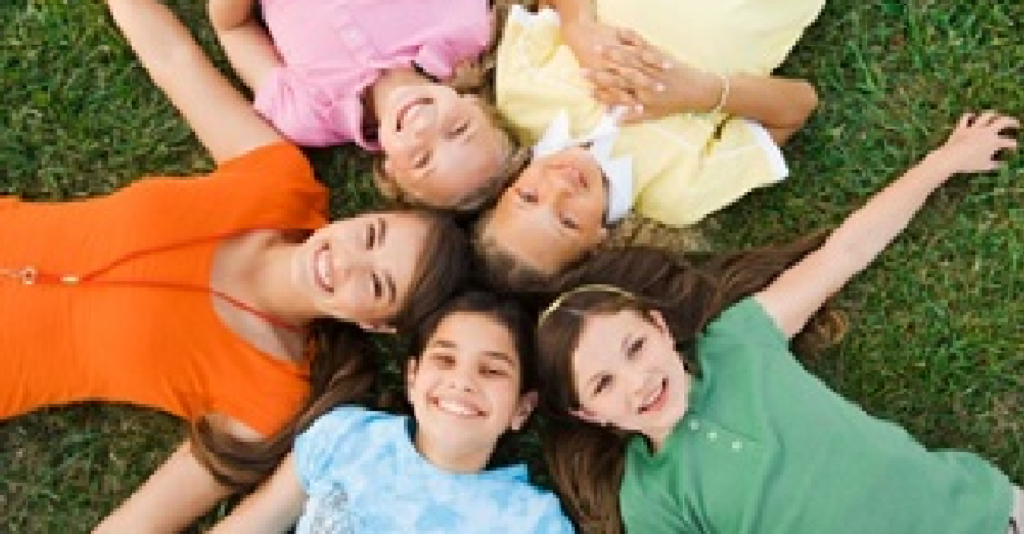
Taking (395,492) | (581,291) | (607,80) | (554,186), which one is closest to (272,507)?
(395,492)

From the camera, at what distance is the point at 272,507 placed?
3021 millimetres

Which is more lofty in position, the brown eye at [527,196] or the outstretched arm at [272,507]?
the brown eye at [527,196]

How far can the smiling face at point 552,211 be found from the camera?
2.85m

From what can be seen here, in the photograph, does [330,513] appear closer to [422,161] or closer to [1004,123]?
[422,161]

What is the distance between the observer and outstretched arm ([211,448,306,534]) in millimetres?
3010

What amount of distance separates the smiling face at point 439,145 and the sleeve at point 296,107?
0.20 meters

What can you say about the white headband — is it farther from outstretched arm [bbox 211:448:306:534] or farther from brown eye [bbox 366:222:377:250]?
outstretched arm [bbox 211:448:306:534]

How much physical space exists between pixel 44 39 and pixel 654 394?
1637 millimetres

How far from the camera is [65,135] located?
3.31 meters

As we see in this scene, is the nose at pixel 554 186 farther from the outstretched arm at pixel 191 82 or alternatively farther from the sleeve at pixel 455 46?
the outstretched arm at pixel 191 82

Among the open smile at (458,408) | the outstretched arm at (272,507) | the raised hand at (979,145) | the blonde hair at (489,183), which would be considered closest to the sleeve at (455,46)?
the blonde hair at (489,183)

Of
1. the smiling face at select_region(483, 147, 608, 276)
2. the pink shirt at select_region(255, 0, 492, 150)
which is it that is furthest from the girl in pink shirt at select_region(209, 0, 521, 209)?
the smiling face at select_region(483, 147, 608, 276)

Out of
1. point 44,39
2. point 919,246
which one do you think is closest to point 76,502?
point 44,39

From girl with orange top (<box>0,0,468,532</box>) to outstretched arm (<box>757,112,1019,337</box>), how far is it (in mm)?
695
